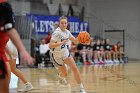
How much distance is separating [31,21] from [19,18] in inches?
28.0

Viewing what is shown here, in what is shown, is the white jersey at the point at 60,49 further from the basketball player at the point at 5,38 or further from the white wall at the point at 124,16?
the white wall at the point at 124,16

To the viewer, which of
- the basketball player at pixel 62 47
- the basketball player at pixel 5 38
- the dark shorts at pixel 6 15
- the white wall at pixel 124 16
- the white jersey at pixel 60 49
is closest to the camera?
the basketball player at pixel 5 38

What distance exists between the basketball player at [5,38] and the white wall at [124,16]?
23.5 m

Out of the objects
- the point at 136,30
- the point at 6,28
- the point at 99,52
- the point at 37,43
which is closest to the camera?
the point at 6,28

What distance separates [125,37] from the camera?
27484 mm

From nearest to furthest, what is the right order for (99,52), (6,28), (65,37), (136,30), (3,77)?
1. (6,28)
2. (3,77)
3. (65,37)
4. (99,52)
5. (136,30)

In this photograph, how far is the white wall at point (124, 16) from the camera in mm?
27125

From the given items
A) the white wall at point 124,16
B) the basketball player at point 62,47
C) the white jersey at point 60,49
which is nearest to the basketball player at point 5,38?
the basketball player at point 62,47

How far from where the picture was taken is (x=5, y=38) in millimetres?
4062

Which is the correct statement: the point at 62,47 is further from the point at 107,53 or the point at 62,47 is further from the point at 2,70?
the point at 107,53

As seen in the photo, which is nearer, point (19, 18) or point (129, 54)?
point (19, 18)

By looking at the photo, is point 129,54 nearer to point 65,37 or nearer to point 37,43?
point 37,43

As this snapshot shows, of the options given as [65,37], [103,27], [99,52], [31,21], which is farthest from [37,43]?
[65,37]

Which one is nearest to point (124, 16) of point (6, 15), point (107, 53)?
point (107, 53)
